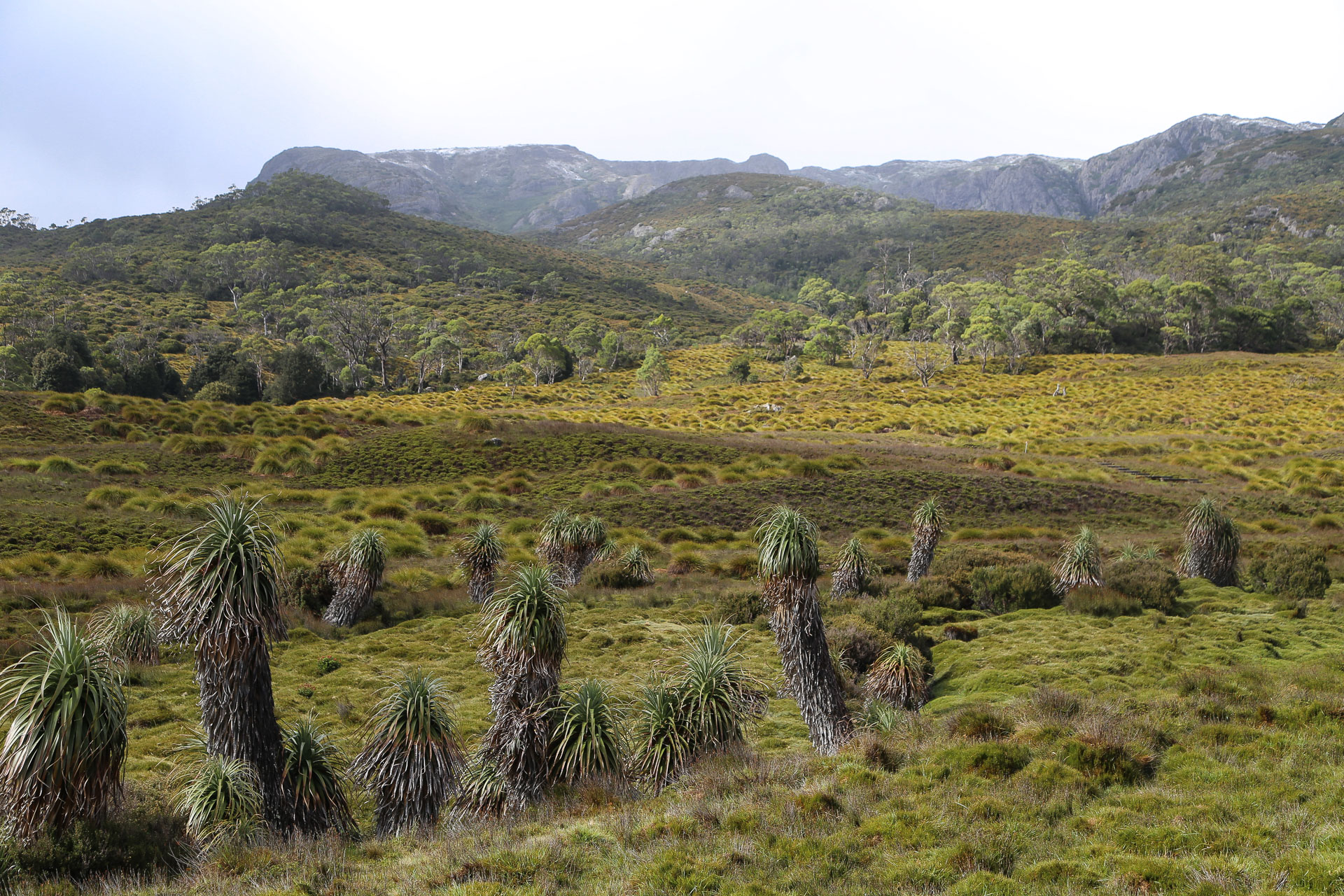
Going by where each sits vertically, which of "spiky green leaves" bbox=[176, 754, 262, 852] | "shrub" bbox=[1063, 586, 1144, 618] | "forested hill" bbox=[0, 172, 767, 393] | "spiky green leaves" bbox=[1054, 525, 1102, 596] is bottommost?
"shrub" bbox=[1063, 586, 1144, 618]

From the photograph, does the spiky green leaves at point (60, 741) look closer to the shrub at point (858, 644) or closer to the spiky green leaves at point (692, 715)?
the spiky green leaves at point (692, 715)

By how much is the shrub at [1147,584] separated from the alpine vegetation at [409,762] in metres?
17.3

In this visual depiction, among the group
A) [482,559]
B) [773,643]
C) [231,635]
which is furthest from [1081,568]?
[231,635]

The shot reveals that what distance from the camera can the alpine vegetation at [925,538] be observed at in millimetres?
21141

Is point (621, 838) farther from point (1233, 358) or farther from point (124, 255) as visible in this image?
point (124, 255)

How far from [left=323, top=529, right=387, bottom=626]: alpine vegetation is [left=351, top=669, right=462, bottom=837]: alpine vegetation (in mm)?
9730

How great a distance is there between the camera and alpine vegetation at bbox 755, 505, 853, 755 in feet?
36.8

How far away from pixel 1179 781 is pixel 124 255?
152170 mm

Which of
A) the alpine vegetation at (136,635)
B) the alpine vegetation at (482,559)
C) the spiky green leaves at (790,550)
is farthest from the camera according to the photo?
the alpine vegetation at (482,559)

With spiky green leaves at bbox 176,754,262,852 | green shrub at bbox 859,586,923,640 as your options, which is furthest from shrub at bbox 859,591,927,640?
spiky green leaves at bbox 176,754,262,852

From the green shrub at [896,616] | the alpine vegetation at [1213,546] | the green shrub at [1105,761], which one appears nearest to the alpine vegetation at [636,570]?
the green shrub at [896,616]

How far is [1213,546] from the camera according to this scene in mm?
20047

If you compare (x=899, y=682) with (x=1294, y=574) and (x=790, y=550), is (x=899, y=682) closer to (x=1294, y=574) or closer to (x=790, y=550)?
(x=790, y=550)

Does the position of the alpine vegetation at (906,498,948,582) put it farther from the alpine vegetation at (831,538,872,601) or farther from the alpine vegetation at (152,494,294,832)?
the alpine vegetation at (152,494,294,832)
